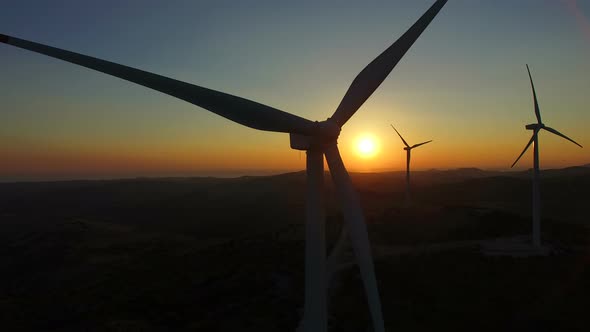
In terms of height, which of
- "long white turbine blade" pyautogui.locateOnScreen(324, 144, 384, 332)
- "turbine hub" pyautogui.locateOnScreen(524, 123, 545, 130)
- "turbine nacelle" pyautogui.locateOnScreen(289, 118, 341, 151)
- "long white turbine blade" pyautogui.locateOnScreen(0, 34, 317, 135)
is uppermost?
"turbine hub" pyautogui.locateOnScreen(524, 123, 545, 130)

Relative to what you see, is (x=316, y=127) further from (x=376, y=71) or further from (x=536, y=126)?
(x=536, y=126)

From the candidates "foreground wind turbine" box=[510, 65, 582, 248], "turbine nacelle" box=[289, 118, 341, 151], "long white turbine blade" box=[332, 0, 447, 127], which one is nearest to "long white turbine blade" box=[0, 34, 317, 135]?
"turbine nacelle" box=[289, 118, 341, 151]

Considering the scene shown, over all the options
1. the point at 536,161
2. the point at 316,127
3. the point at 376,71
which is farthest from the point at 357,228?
the point at 536,161

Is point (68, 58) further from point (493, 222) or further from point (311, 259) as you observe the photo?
point (493, 222)

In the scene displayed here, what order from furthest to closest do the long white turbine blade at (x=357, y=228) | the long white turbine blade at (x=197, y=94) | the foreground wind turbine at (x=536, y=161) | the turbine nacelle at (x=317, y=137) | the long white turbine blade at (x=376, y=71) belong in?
the foreground wind turbine at (x=536, y=161)
the long white turbine blade at (x=376, y=71)
the turbine nacelle at (x=317, y=137)
the long white turbine blade at (x=357, y=228)
the long white turbine blade at (x=197, y=94)

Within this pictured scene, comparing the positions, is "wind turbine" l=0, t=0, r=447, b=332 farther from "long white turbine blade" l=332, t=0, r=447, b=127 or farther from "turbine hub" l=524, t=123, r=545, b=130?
"turbine hub" l=524, t=123, r=545, b=130

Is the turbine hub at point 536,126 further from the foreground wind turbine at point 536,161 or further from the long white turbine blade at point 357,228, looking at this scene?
the long white turbine blade at point 357,228

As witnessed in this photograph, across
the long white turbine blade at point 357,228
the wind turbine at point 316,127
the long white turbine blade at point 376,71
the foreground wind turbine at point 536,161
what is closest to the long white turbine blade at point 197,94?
the wind turbine at point 316,127
